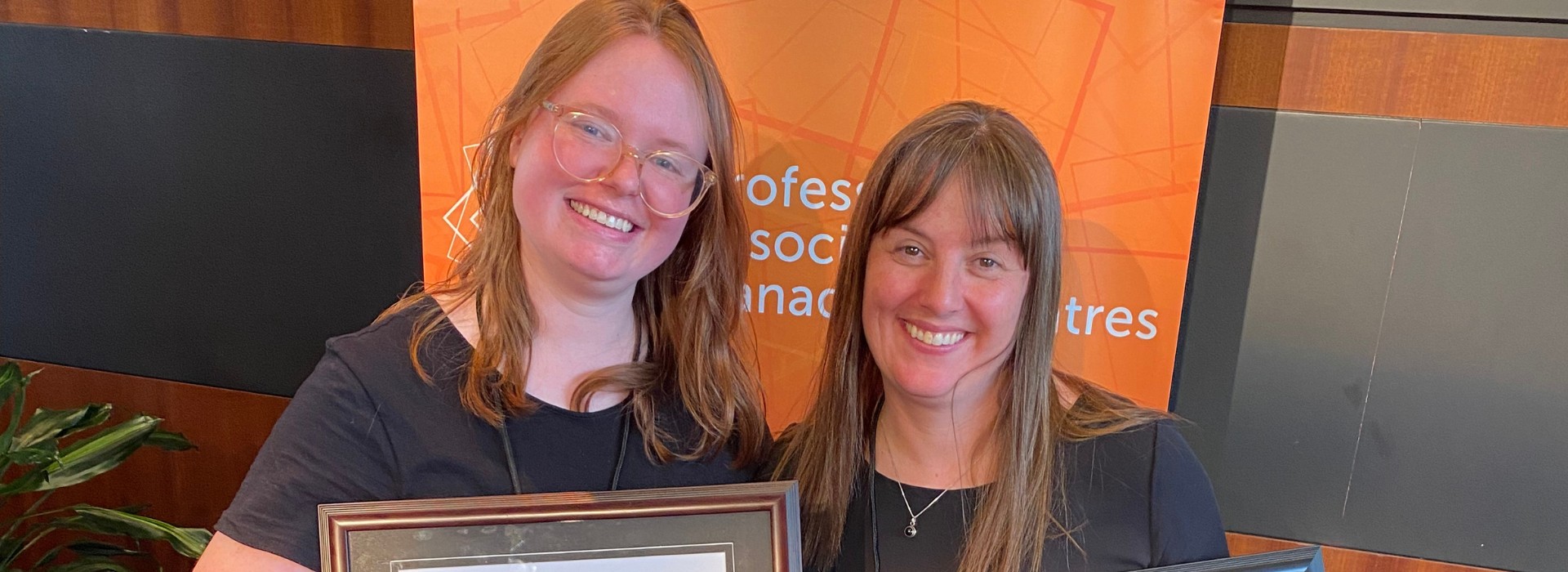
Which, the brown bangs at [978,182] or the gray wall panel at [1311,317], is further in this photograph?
the gray wall panel at [1311,317]

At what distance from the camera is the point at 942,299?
5.00 ft

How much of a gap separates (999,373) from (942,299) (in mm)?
252

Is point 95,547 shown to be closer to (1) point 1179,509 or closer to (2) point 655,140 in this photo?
(2) point 655,140

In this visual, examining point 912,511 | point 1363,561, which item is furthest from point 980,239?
point 1363,561

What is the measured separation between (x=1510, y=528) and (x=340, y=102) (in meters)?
3.73

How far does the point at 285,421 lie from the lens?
1.49m

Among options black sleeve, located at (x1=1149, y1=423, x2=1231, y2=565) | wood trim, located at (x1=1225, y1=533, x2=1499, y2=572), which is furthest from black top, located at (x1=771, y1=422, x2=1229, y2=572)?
wood trim, located at (x1=1225, y1=533, x2=1499, y2=572)

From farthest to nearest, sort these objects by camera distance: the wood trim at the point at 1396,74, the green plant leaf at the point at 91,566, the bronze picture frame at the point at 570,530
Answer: the green plant leaf at the point at 91,566, the wood trim at the point at 1396,74, the bronze picture frame at the point at 570,530

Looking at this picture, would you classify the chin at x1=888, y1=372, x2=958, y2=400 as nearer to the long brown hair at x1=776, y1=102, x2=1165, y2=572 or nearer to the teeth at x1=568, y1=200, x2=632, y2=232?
the long brown hair at x1=776, y1=102, x2=1165, y2=572

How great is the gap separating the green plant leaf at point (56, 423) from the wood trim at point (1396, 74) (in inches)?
131

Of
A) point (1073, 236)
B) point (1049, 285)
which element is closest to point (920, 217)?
point (1049, 285)

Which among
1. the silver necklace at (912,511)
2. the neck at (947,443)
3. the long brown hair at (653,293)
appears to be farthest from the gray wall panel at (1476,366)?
the long brown hair at (653,293)

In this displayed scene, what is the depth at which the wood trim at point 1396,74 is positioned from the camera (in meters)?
2.29

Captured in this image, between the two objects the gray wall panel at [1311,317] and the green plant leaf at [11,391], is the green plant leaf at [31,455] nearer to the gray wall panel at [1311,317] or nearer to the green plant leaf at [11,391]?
the green plant leaf at [11,391]
